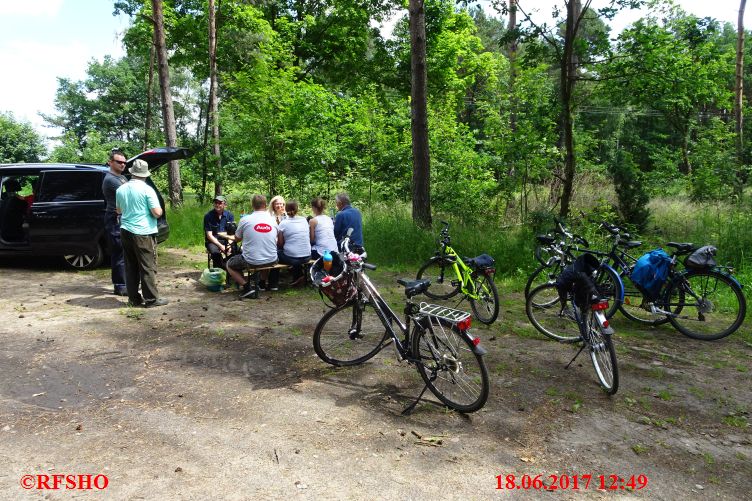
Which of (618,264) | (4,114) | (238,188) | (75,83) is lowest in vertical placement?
(618,264)

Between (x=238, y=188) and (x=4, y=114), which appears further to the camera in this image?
(x=4, y=114)

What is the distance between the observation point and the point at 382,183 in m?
14.4

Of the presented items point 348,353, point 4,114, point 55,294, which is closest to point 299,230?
point 348,353

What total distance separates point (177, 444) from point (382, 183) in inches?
456

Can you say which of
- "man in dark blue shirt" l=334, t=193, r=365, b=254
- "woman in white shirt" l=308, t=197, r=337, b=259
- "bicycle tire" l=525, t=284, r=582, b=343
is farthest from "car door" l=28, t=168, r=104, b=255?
"bicycle tire" l=525, t=284, r=582, b=343

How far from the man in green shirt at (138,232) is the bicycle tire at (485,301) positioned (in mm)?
4225

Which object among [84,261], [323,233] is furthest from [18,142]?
[323,233]

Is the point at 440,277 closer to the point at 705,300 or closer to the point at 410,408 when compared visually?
the point at 705,300

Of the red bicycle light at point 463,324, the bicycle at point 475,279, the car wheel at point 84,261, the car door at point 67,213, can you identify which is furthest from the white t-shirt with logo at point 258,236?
the red bicycle light at point 463,324

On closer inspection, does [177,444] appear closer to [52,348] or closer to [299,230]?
[52,348]

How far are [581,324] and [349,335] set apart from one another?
2.21 m

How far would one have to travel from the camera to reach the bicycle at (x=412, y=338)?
3826 millimetres

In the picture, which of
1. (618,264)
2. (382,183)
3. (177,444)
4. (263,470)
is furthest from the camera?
(382,183)

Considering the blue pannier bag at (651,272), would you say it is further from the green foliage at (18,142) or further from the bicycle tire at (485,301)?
the green foliage at (18,142)
